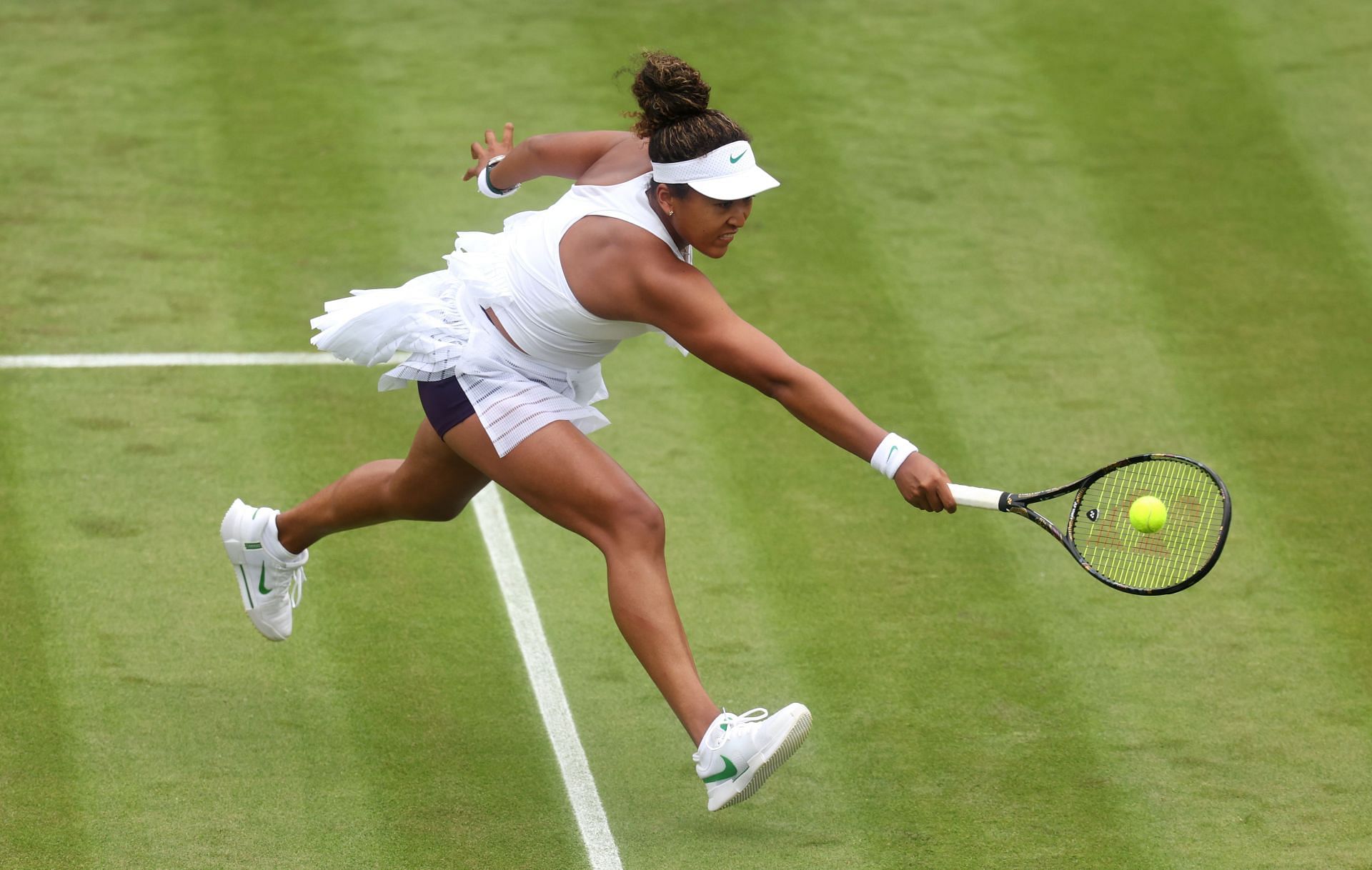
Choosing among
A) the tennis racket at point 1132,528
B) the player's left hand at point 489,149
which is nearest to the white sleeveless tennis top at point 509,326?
the player's left hand at point 489,149

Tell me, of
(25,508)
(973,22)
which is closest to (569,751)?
(25,508)

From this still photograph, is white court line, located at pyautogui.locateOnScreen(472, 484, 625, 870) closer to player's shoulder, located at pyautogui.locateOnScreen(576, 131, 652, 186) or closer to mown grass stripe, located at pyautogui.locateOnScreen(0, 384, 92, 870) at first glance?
mown grass stripe, located at pyautogui.locateOnScreen(0, 384, 92, 870)

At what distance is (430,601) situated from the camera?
5.93 m

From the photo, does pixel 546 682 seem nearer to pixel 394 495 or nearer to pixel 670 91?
pixel 394 495

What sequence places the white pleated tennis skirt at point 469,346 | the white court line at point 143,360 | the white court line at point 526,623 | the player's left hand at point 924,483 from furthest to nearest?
the white court line at point 143,360 < the white court line at point 526,623 < the white pleated tennis skirt at point 469,346 < the player's left hand at point 924,483

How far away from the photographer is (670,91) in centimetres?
449

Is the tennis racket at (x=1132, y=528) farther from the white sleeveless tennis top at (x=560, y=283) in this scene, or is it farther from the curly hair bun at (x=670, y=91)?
the curly hair bun at (x=670, y=91)

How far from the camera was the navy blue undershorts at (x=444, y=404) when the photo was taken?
15.5ft

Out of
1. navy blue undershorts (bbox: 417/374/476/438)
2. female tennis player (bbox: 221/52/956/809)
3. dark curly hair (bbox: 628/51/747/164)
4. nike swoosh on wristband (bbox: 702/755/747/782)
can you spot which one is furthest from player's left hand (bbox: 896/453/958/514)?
navy blue undershorts (bbox: 417/374/476/438)

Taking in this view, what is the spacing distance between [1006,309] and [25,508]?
435 centimetres

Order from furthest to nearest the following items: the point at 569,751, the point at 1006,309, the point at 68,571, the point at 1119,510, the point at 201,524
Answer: the point at 1006,309 → the point at 201,524 → the point at 68,571 → the point at 569,751 → the point at 1119,510

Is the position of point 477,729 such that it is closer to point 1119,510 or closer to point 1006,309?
point 1119,510

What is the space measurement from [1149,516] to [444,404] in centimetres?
191

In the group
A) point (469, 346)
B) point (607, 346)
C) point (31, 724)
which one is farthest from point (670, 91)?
point (31, 724)
